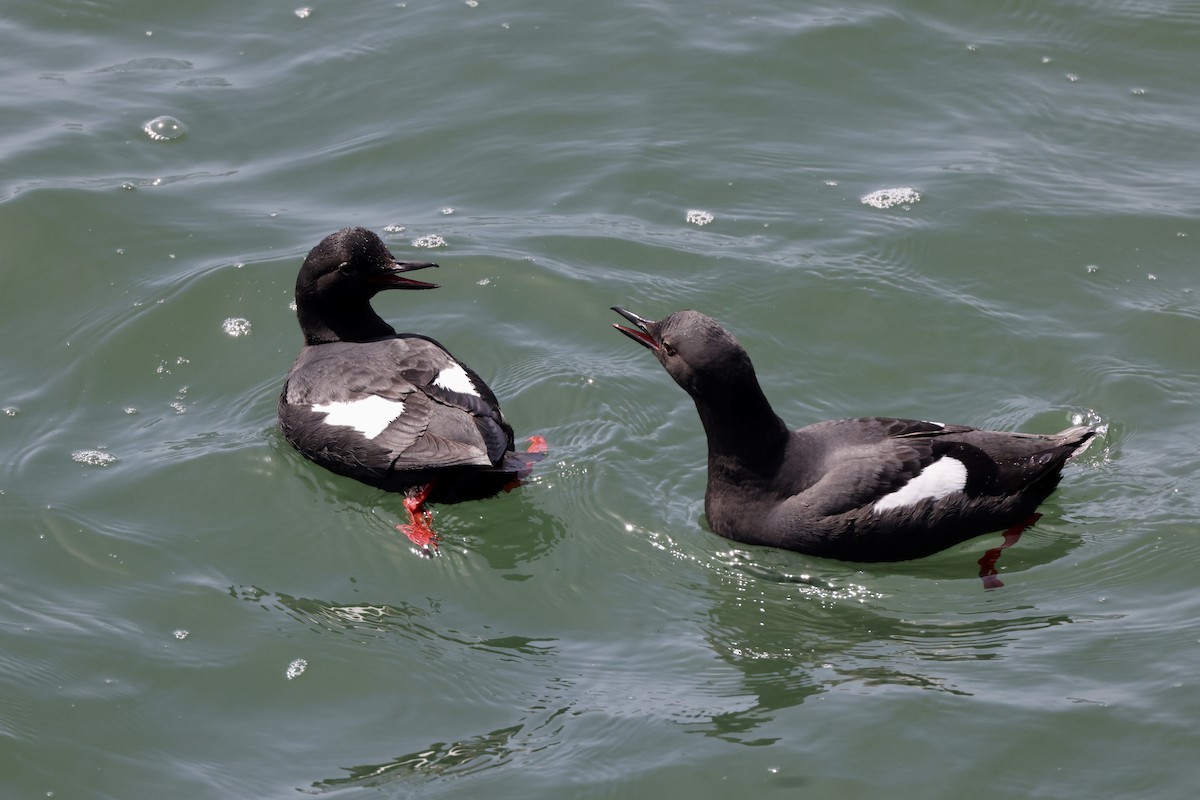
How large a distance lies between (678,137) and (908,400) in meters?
3.16

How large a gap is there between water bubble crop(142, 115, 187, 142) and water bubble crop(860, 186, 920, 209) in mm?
5109

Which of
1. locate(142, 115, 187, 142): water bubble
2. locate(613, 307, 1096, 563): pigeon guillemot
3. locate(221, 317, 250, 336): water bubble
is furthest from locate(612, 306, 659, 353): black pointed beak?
locate(142, 115, 187, 142): water bubble

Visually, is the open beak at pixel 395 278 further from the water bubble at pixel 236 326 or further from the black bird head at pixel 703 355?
the black bird head at pixel 703 355

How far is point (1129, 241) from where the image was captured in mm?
8953

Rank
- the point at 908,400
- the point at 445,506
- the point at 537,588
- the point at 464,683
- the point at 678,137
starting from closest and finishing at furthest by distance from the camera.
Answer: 1. the point at 464,683
2. the point at 537,588
3. the point at 445,506
4. the point at 908,400
5. the point at 678,137

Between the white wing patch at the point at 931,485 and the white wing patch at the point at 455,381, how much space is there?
2.20 m

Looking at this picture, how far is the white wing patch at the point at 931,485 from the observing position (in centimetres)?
664

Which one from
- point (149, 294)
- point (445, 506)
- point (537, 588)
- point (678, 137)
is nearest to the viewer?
point (537, 588)

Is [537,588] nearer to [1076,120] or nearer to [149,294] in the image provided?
[149,294]

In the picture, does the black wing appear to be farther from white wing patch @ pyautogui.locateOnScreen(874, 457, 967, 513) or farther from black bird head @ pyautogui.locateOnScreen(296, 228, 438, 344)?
white wing patch @ pyautogui.locateOnScreen(874, 457, 967, 513)

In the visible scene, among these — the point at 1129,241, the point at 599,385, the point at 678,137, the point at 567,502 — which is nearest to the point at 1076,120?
the point at 1129,241

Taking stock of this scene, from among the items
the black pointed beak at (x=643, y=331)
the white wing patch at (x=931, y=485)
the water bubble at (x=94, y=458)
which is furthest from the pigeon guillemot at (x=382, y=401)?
the white wing patch at (x=931, y=485)

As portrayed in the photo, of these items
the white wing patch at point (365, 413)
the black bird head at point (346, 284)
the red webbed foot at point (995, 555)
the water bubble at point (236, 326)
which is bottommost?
the red webbed foot at point (995, 555)

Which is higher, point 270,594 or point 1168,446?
point 1168,446
